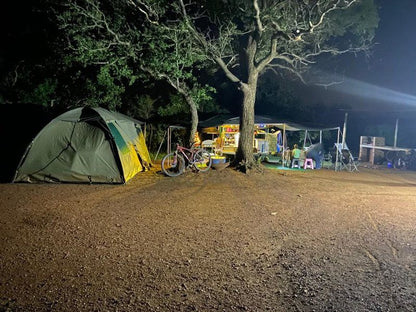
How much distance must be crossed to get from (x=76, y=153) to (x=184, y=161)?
374 centimetres

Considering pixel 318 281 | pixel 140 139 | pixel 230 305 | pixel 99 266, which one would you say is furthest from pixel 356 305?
pixel 140 139

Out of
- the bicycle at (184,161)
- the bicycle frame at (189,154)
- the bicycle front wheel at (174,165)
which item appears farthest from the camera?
the bicycle frame at (189,154)

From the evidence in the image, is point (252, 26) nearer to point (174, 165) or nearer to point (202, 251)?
point (174, 165)

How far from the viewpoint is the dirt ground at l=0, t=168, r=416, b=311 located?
127 inches

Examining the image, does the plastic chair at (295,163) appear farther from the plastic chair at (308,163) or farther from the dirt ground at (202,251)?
the dirt ground at (202,251)

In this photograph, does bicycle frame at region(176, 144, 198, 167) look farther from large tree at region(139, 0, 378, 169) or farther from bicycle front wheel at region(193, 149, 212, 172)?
large tree at region(139, 0, 378, 169)

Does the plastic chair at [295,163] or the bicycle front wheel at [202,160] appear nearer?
the bicycle front wheel at [202,160]

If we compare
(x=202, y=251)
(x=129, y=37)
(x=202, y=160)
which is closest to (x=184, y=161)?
(x=202, y=160)

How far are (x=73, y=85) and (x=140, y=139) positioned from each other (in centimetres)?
598

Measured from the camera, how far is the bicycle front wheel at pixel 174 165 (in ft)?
35.3

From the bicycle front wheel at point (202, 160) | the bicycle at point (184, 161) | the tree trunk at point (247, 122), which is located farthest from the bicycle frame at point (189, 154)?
the tree trunk at point (247, 122)

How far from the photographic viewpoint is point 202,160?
11781mm

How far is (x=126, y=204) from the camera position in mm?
6887

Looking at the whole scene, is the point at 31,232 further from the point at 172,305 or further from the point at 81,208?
the point at 172,305
